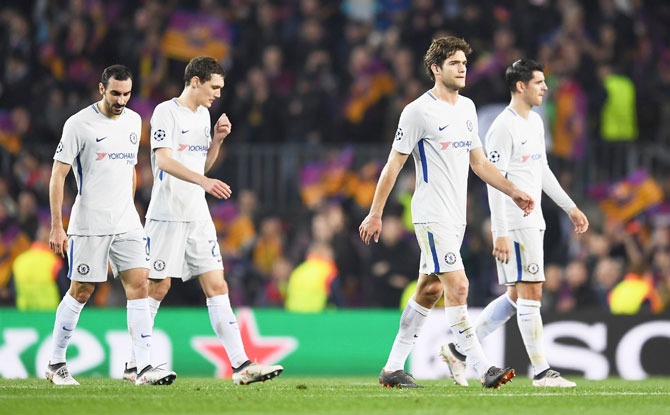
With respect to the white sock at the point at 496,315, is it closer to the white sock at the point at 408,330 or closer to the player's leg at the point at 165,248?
the white sock at the point at 408,330

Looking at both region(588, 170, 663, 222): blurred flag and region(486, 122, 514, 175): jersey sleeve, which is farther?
region(588, 170, 663, 222): blurred flag

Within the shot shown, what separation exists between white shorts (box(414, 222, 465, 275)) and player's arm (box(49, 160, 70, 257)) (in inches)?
100

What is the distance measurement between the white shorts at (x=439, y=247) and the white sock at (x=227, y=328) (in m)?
1.44

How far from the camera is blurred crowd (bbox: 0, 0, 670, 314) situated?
1399 cm

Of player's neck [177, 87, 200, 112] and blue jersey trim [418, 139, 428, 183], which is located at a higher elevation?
player's neck [177, 87, 200, 112]

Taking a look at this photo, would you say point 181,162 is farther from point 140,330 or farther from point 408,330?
point 408,330

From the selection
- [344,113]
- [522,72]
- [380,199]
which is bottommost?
[380,199]

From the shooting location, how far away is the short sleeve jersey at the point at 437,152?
8.40 m

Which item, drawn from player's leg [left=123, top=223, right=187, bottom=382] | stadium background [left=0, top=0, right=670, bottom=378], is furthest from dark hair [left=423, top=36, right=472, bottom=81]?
stadium background [left=0, top=0, right=670, bottom=378]

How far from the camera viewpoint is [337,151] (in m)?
15.5

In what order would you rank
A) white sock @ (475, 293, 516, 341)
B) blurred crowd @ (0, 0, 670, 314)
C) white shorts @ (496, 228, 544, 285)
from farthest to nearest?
blurred crowd @ (0, 0, 670, 314)
white sock @ (475, 293, 516, 341)
white shorts @ (496, 228, 544, 285)

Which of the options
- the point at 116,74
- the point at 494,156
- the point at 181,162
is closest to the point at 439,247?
the point at 494,156

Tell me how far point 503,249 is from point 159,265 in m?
2.55

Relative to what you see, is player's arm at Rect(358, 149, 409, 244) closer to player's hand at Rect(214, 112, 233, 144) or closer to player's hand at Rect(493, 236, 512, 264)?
player's hand at Rect(493, 236, 512, 264)
